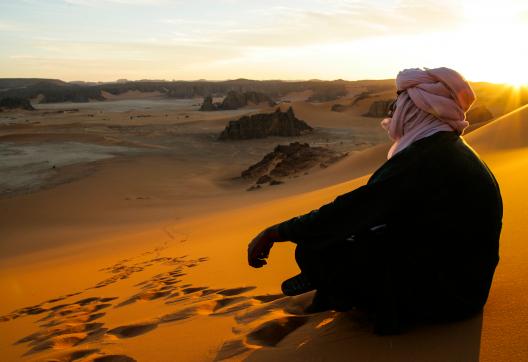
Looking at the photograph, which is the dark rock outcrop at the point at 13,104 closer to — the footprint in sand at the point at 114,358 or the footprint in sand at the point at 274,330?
the footprint in sand at the point at 114,358

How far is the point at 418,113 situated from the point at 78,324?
2502 millimetres

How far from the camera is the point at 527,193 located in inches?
153

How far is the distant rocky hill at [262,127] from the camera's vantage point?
2995 cm

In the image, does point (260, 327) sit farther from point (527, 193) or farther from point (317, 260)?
point (527, 193)

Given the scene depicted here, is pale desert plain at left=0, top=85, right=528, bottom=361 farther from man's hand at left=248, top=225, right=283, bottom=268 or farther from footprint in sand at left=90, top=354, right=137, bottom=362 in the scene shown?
man's hand at left=248, top=225, right=283, bottom=268

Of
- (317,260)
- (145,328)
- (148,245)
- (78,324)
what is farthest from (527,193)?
(148,245)

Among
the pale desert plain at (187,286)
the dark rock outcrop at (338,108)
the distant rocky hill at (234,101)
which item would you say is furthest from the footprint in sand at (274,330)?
the distant rocky hill at (234,101)

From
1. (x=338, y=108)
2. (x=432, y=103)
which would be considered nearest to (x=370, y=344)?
(x=432, y=103)

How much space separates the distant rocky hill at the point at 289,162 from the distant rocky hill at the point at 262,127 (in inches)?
441

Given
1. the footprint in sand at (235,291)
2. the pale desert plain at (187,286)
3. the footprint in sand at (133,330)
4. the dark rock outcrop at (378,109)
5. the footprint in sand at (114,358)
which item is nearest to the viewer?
the pale desert plain at (187,286)

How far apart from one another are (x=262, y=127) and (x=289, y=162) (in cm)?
1366

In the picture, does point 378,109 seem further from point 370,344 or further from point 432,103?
point 370,344

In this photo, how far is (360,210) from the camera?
6.39 ft

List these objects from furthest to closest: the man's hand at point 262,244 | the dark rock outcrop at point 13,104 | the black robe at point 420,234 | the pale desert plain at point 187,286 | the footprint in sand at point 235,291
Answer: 1. the dark rock outcrop at point 13,104
2. the footprint in sand at point 235,291
3. the man's hand at point 262,244
4. the pale desert plain at point 187,286
5. the black robe at point 420,234
